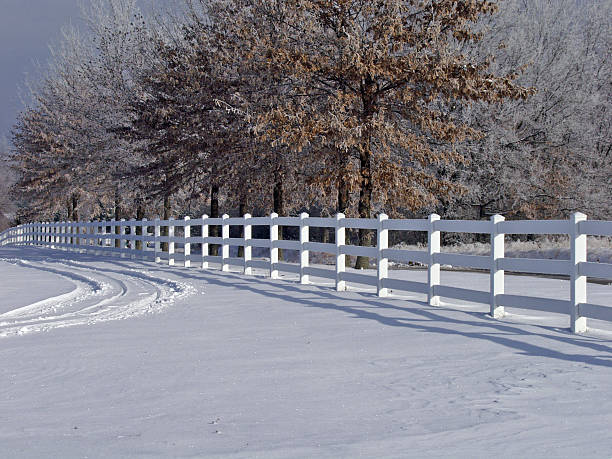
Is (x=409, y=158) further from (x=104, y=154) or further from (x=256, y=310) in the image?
(x=104, y=154)

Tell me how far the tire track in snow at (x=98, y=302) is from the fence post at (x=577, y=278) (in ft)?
21.1

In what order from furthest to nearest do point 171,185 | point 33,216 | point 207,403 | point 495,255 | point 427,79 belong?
point 33,216, point 171,185, point 427,79, point 495,255, point 207,403

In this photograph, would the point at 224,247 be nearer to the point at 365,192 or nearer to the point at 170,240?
the point at 170,240

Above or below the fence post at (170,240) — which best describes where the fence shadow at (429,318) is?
below

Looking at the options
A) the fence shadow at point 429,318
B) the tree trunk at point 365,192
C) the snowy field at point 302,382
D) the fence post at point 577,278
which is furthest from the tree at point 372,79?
the fence post at point 577,278

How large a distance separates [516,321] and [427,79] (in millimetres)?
11900

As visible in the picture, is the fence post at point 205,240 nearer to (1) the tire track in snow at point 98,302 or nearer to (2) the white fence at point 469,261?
(2) the white fence at point 469,261

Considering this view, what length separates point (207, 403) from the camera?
21.6 feet

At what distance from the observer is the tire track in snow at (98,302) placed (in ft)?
38.8

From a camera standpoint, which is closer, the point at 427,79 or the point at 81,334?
the point at 81,334

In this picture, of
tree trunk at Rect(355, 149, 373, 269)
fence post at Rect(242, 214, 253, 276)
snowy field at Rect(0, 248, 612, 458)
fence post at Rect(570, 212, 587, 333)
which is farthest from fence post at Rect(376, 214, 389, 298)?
tree trunk at Rect(355, 149, 373, 269)

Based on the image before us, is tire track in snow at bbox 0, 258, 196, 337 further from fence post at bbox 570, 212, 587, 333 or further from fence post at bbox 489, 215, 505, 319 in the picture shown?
fence post at bbox 570, 212, 587, 333

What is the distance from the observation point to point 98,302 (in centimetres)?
1462

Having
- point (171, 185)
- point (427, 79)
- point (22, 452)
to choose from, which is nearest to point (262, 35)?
point (427, 79)
